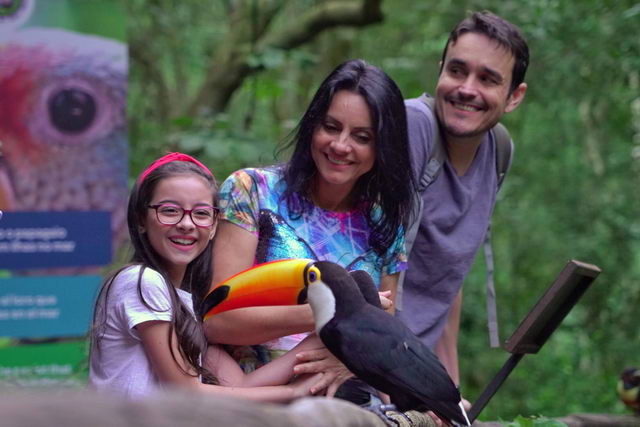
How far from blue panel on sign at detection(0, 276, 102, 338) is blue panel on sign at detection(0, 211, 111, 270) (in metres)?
0.09

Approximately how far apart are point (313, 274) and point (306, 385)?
0.32 meters

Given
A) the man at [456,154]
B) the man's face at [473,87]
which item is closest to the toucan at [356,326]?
the man at [456,154]

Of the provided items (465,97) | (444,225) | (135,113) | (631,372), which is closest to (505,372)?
(444,225)

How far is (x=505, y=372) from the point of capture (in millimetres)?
3324

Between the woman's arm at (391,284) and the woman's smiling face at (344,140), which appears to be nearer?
the woman's smiling face at (344,140)

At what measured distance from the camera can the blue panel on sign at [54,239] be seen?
15.1ft

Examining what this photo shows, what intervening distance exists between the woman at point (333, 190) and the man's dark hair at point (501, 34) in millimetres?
714

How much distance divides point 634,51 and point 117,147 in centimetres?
298

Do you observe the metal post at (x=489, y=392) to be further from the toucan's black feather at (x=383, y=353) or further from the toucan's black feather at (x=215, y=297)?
the toucan's black feather at (x=215, y=297)

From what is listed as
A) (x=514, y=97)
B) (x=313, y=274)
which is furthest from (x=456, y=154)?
(x=313, y=274)

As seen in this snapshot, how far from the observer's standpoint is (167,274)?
2.69m

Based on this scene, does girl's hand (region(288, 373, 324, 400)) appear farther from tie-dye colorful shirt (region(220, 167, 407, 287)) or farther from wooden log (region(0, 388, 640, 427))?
wooden log (region(0, 388, 640, 427))

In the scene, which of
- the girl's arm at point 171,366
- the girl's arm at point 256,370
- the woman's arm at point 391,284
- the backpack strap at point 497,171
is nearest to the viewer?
the girl's arm at point 171,366

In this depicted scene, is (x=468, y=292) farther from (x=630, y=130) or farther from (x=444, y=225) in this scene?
(x=444, y=225)
